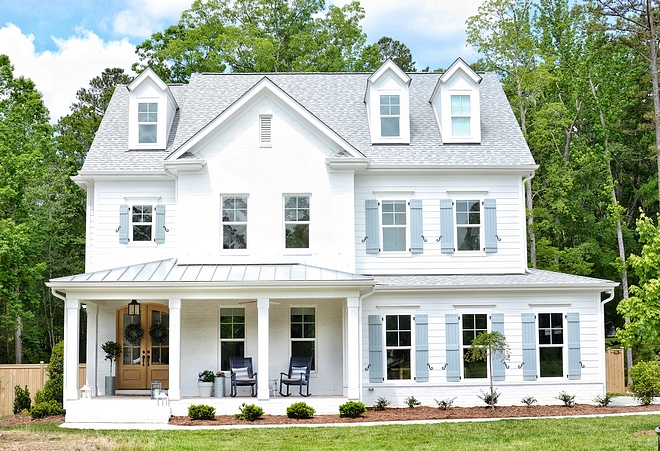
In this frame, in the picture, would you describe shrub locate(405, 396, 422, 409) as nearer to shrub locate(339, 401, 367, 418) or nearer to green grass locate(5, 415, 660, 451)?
shrub locate(339, 401, 367, 418)

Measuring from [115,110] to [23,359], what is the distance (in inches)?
638

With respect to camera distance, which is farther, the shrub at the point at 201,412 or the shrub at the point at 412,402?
the shrub at the point at 412,402

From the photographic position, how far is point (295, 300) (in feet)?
70.4

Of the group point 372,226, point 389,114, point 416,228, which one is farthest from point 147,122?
point 416,228

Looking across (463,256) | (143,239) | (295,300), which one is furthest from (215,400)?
(463,256)

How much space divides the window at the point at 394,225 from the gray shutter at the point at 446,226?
106cm

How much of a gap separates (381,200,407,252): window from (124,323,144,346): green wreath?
714 cm

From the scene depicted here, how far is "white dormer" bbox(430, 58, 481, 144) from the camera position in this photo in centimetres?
2295

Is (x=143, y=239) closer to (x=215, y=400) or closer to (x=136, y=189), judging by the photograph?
(x=136, y=189)

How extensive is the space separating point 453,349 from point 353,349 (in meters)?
3.20

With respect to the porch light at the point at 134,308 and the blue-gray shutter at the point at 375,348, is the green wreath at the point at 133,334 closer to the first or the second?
the porch light at the point at 134,308

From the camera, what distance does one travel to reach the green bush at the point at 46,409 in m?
19.8

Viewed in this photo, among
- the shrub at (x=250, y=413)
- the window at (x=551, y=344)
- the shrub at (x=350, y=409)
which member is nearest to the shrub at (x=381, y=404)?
the shrub at (x=350, y=409)

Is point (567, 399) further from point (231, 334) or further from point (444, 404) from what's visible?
point (231, 334)
